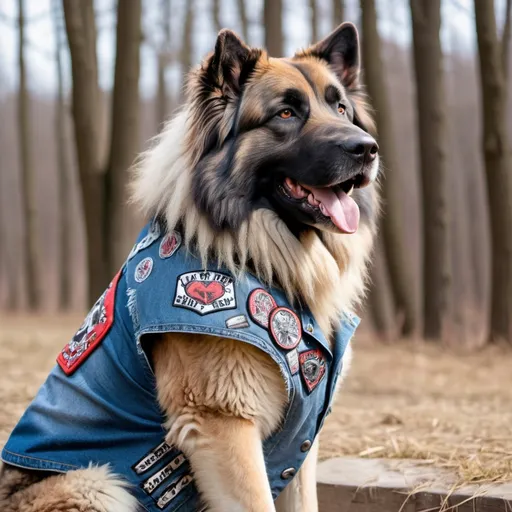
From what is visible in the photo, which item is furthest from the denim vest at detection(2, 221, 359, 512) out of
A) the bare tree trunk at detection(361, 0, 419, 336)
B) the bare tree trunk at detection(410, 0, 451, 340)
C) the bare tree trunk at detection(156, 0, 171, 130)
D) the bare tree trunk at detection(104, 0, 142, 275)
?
the bare tree trunk at detection(156, 0, 171, 130)

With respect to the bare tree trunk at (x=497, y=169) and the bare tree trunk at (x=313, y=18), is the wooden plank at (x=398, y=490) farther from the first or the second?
the bare tree trunk at (x=313, y=18)

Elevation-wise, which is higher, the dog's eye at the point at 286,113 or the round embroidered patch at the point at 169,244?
the dog's eye at the point at 286,113

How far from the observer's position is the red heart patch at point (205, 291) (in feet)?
8.77

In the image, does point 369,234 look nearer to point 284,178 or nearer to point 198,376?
point 284,178

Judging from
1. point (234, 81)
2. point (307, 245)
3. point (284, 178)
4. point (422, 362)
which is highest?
point (234, 81)

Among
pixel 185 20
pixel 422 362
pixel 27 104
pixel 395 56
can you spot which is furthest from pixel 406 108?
pixel 422 362

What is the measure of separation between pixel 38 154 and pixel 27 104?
2795 cm

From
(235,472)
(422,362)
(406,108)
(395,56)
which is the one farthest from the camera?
(406,108)

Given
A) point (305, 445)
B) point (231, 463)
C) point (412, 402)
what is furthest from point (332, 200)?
point (412, 402)

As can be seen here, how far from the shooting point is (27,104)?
55.1 feet

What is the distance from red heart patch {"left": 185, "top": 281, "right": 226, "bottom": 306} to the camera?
8.77 ft

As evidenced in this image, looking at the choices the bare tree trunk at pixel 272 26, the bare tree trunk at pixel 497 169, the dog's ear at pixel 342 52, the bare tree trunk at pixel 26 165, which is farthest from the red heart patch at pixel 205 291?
the bare tree trunk at pixel 26 165

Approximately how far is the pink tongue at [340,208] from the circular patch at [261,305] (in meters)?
0.43

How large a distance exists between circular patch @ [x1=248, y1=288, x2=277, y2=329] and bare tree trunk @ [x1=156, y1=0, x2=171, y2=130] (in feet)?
45.9
